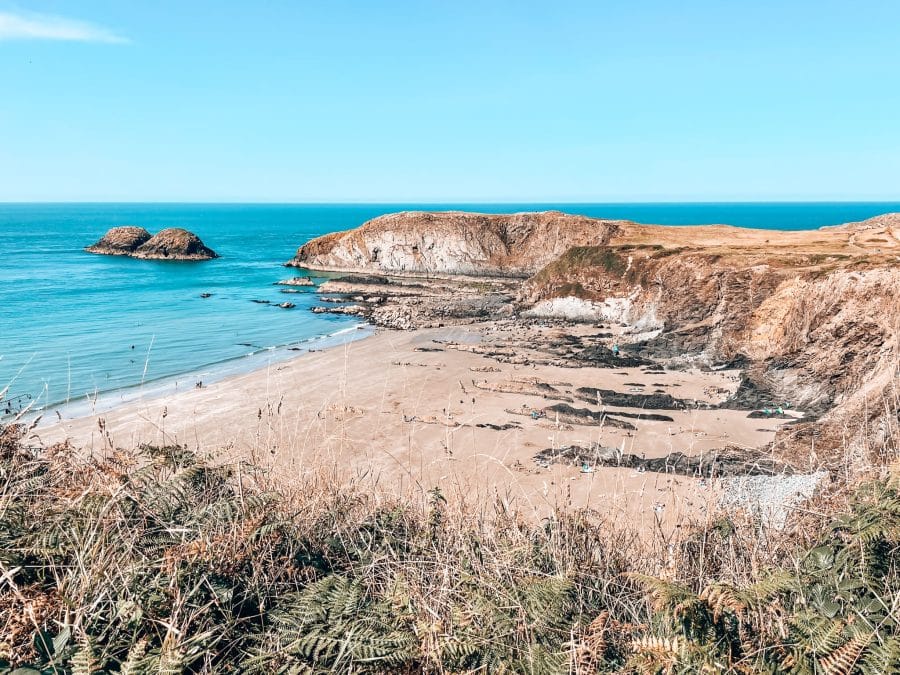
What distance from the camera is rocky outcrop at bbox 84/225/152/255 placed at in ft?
284

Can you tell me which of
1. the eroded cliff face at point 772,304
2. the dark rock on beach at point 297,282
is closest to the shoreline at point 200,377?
the eroded cliff face at point 772,304

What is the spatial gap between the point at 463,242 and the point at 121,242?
191 ft

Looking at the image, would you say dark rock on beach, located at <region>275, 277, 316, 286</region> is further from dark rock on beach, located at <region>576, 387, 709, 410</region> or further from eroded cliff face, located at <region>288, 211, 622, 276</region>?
Result: dark rock on beach, located at <region>576, 387, 709, 410</region>

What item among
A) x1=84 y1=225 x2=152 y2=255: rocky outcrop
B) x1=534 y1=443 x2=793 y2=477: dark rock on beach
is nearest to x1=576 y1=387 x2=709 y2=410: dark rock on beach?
x1=534 y1=443 x2=793 y2=477: dark rock on beach

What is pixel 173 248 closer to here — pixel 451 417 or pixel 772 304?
pixel 451 417

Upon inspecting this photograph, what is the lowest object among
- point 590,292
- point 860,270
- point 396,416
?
point 396,416


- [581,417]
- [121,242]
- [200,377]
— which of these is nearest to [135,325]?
[200,377]

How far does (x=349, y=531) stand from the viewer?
4059 mm

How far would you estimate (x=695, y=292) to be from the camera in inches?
1212

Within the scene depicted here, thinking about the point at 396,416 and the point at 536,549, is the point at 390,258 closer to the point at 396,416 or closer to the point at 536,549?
the point at 396,416

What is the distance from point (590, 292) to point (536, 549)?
35.9m

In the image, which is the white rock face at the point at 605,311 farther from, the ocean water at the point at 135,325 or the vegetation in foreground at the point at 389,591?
the vegetation in foreground at the point at 389,591

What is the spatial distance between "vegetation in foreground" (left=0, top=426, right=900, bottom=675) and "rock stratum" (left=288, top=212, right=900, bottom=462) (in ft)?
8.62

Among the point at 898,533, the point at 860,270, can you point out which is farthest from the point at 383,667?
the point at 860,270
